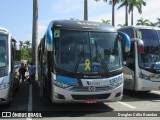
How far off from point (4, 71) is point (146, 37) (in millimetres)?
7238

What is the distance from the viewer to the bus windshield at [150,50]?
53.0 ft

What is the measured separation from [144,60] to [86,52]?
4.70 metres

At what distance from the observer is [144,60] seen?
16188mm

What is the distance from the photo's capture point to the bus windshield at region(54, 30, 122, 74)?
12.1 meters

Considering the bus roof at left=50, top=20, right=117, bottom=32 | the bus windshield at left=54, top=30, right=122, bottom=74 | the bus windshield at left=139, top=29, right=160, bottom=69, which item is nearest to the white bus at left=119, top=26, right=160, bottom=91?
the bus windshield at left=139, top=29, right=160, bottom=69

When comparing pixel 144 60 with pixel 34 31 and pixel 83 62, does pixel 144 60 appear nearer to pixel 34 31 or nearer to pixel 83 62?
pixel 83 62

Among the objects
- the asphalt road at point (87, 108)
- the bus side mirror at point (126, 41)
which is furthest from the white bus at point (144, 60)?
the bus side mirror at point (126, 41)

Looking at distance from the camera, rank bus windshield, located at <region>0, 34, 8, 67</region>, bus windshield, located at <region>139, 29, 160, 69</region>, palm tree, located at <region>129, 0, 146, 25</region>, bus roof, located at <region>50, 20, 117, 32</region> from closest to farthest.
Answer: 1. bus roof, located at <region>50, 20, 117, 32</region>
2. bus windshield, located at <region>0, 34, 8, 67</region>
3. bus windshield, located at <region>139, 29, 160, 69</region>
4. palm tree, located at <region>129, 0, 146, 25</region>

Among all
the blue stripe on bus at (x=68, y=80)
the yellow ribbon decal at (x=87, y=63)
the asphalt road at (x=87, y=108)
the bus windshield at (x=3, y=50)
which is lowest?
the asphalt road at (x=87, y=108)

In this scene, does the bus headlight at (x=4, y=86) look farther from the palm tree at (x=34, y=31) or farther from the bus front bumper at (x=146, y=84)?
the palm tree at (x=34, y=31)

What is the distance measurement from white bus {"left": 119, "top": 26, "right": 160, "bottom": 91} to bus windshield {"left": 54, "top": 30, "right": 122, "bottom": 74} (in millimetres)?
3442

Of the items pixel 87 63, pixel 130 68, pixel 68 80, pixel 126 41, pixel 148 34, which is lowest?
pixel 68 80

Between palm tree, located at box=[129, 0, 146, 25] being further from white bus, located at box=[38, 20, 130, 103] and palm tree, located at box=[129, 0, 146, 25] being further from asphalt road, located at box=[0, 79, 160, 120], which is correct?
white bus, located at box=[38, 20, 130, 103]

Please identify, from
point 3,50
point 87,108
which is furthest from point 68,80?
point 3,50
